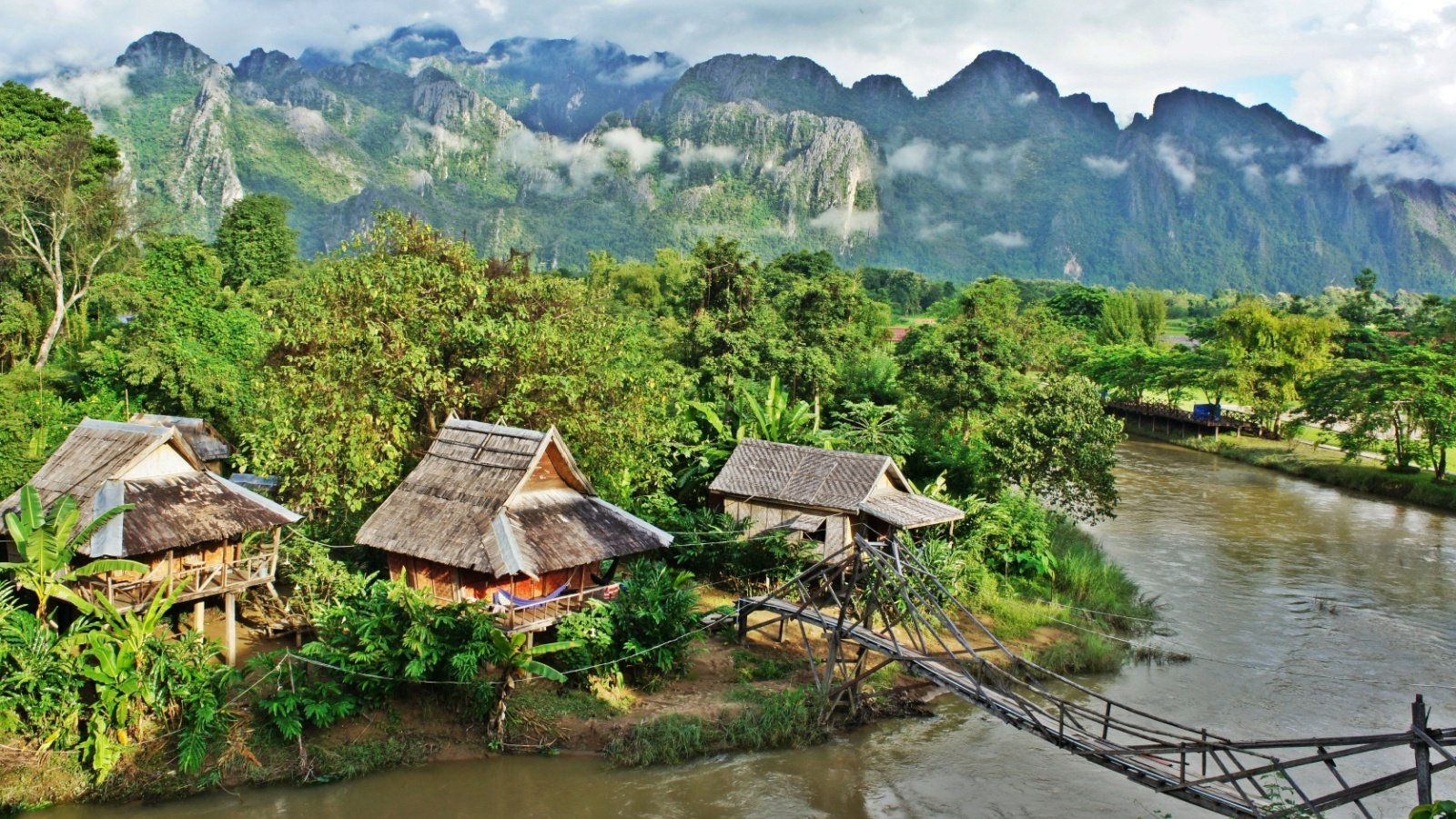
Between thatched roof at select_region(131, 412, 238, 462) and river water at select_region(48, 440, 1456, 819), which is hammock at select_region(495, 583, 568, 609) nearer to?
river water at select_region(48, 440, 1456, 819)

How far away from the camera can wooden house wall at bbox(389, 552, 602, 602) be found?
14.1 m

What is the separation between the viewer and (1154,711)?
14672 mm

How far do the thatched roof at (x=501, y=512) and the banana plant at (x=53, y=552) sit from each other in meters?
3.16

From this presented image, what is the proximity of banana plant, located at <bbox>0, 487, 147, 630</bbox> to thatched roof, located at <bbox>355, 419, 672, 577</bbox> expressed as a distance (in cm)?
316

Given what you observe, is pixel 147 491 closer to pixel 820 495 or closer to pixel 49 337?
pixel 820 495

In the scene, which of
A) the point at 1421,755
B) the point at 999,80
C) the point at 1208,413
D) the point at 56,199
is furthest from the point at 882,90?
the point at 1421,755

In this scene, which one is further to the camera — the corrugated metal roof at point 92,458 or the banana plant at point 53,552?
the corrugated metal roof at point 92,458

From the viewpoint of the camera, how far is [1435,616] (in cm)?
1939

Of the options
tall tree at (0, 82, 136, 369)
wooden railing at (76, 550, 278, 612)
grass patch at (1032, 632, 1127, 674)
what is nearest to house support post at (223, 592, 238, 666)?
wooden railing at (76, 550, 278, 612)

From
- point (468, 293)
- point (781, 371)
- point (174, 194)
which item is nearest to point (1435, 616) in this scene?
point (781, 371)

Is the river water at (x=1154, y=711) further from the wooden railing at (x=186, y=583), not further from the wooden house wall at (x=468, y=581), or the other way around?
the wooden railing at (x=186, y=583)

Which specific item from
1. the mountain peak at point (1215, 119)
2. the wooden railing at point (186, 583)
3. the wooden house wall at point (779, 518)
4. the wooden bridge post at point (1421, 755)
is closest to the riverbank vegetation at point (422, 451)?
the wooden railing at point (186, 583)

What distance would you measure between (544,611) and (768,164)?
372 feet

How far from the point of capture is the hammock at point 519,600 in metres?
13.3
